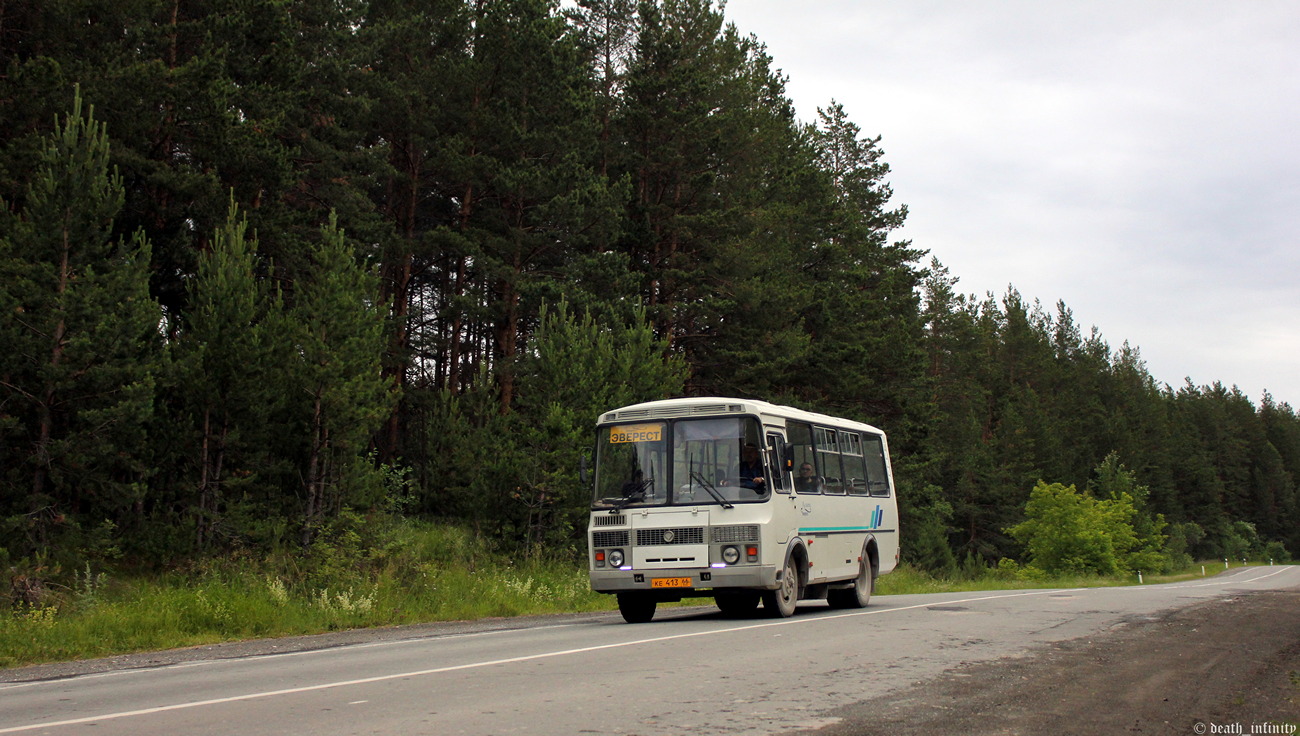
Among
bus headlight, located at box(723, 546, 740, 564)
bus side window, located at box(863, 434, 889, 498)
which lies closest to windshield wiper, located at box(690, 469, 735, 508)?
bus headlight, located at box(723, 546, 740, 564)

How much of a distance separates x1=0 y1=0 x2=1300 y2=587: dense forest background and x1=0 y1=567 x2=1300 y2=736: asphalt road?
7.71 meters

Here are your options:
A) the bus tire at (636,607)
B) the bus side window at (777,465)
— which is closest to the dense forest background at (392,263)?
the bus tire at (636,607)

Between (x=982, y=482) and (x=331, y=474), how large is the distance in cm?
6168

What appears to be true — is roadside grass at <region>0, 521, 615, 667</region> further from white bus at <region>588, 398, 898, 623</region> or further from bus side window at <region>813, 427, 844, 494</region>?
bus side window at <region>813, 427, 844, 494</region>

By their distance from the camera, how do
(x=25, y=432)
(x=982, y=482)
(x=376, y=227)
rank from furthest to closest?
(x=982, y=482)
(x=376, y=227)
(x=25, y=432)

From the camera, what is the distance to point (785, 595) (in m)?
16.1

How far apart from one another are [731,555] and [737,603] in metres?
2.86

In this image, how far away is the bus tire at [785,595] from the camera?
52.1 feet

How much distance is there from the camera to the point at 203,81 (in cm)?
2423

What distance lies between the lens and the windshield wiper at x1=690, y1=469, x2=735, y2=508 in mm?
15513

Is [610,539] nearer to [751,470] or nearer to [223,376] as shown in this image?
[751,470]

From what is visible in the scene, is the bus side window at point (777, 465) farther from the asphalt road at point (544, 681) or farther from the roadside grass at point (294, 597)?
the roadside grass at point (294, 597)

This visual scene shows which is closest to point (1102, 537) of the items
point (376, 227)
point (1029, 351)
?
point (1029, 351)

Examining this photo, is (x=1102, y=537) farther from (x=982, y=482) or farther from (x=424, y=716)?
(x=424, y=716)
